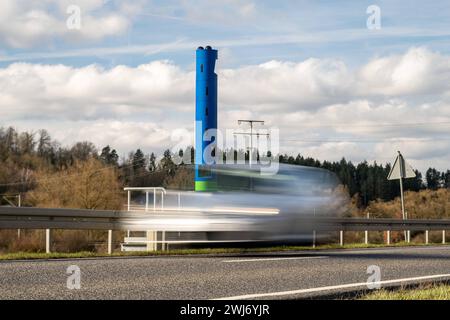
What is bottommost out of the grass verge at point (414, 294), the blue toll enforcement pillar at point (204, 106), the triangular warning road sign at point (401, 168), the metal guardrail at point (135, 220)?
the grass verge at point (414, 294)

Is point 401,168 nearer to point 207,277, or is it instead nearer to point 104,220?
point 104,220

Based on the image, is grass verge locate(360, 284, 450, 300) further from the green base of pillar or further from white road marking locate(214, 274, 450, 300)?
the green base of pillar

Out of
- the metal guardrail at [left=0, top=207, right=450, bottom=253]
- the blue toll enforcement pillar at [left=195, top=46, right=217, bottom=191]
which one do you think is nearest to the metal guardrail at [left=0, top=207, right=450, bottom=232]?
the metal guardrail at [left=0, top=207, right=450, bottom=253]

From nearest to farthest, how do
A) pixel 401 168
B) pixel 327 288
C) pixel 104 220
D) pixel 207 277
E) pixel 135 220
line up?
1. pixel 327 288
2. pixel 207 277
3. pixel 135 220
4. pixel 104 220
5. pixel 401 168

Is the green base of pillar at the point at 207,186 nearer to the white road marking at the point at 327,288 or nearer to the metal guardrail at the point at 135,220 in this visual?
the metal guardrail at the point at 135,220

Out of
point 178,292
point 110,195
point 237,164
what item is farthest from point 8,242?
point 110,195

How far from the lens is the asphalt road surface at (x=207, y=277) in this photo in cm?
787

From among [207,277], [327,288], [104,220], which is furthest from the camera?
[104,220]

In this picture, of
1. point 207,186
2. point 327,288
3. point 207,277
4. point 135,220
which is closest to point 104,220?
point 135,220

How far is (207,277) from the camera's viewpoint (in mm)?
9547

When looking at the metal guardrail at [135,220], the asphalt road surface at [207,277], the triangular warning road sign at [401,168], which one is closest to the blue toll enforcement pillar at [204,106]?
the triangular warning road sign at [401,168]
